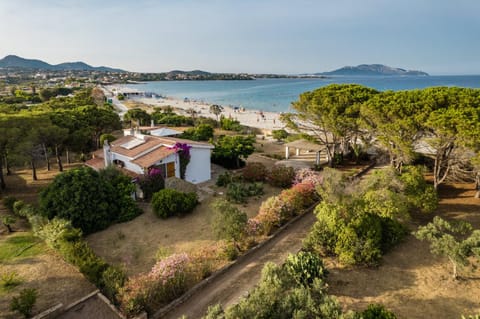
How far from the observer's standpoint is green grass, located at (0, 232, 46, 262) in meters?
12.0

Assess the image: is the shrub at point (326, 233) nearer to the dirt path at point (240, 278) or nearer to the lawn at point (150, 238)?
the dirt path at point (240, 278)

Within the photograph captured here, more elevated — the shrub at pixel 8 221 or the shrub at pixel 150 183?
the shrub at pixel 150 183

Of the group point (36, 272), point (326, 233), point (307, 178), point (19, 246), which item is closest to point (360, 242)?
point (326, 233)

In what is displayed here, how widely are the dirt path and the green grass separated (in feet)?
24.9

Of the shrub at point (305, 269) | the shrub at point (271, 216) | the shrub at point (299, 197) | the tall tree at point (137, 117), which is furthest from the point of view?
the tall tree at point (137, 117)

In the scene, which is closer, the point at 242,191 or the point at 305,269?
the point at 305,269

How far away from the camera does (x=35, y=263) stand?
37.6 ft

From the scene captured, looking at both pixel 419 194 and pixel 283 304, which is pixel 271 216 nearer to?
pixel 283 304

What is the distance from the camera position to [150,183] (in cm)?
1784

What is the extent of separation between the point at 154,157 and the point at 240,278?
36.9 ft

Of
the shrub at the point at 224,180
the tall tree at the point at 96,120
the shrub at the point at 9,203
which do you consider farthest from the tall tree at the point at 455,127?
the tall tree at the point at 96,120

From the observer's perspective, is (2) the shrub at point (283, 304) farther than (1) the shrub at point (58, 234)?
No

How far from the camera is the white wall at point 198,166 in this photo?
2059cm

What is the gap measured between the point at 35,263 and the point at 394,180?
1565 cm
